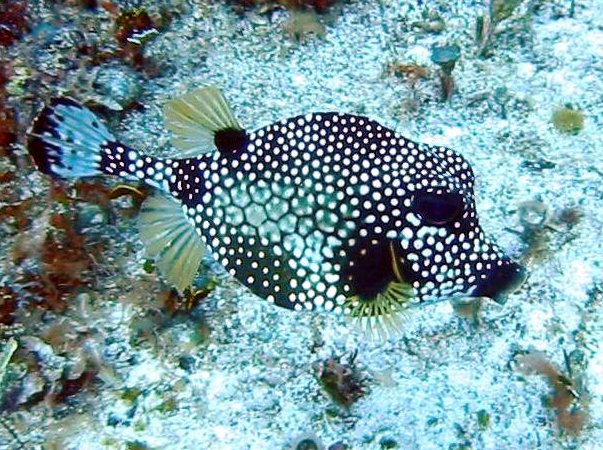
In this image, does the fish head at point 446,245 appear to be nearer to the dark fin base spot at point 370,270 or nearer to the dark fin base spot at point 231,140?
the dark fin base spot at point 370,270

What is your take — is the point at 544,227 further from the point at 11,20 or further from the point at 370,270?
the point at 11,20

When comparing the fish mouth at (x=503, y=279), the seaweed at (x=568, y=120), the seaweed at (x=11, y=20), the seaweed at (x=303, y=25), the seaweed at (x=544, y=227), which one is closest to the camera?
the fish mouth at (x=503, y=279)

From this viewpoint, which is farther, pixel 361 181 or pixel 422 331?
pixel 422 331

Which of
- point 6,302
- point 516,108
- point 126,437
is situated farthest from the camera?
point 516,108

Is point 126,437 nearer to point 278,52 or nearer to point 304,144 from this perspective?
point 304,144

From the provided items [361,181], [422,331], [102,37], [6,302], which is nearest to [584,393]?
[422,331]

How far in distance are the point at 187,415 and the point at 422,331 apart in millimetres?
1260

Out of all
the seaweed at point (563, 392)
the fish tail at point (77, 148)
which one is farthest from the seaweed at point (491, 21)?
the fish tail at point (77, 148)

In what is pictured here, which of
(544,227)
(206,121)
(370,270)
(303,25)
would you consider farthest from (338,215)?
(303,25)

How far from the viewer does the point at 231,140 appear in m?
3.16

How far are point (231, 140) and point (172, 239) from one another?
54 cm

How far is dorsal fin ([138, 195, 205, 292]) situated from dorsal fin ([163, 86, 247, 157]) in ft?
1.07

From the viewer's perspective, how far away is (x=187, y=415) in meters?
3.58

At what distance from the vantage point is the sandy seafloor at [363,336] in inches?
139
